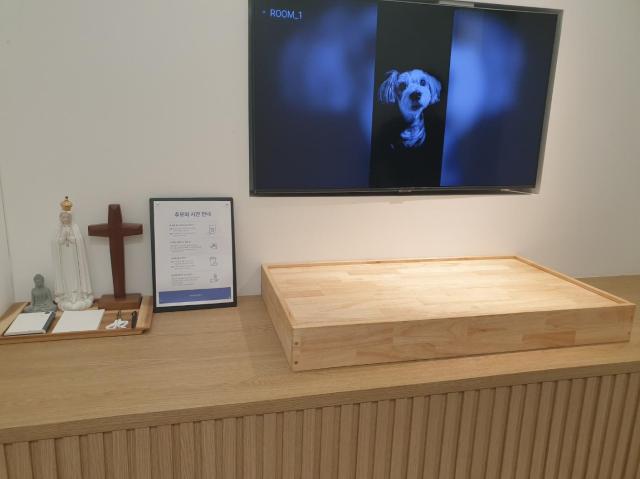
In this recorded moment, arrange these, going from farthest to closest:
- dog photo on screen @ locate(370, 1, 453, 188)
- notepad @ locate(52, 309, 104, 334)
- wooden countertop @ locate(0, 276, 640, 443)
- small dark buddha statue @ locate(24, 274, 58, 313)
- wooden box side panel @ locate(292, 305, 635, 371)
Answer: dog photo on screen @ locate(370, 1, 453, 188)
small dark buddha statue @ locate(24, 274, 58, 313)
notepad @ locate(52, 309, 104, 334)
wooden box side panel @ locate(292, 305, 635, 371)
wooden countertop @ locate(0, 276, 640, 443)

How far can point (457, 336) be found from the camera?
1.27 m

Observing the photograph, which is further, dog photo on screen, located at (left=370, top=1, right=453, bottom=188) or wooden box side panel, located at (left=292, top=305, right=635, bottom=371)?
dog photo on screen, located at (left=370, top=1, right=453, bottom=188)

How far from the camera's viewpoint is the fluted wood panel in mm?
1022

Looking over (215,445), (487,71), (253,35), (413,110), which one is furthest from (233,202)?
(487,71)

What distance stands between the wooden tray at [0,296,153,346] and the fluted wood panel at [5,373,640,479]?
37 cm

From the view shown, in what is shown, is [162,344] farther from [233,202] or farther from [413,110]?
[413,110]

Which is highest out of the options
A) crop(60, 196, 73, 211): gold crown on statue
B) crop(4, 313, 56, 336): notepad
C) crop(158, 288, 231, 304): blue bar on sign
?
crop(60, 196, 73, 211): gold crown on statue

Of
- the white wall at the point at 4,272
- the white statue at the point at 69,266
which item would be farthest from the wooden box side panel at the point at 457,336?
the white wall at the point at 4,272

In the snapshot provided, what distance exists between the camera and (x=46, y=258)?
4.88 feet

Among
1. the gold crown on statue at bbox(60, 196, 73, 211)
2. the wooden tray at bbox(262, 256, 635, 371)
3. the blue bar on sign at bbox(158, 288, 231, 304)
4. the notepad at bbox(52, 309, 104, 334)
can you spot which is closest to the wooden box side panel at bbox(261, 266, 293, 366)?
the wooden tray at bbox(262, 256, 635, 371)

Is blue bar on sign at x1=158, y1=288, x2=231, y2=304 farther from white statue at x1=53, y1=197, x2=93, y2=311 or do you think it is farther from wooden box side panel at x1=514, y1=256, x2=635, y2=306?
wooden box side panel at x1=514, y1=256, x2=635, y2=306

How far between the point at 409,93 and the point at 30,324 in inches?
50.3

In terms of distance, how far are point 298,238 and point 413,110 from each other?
0.55 metres

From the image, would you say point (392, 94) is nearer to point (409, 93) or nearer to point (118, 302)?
point (409, 93)
